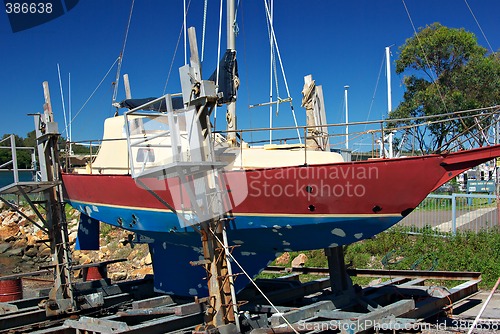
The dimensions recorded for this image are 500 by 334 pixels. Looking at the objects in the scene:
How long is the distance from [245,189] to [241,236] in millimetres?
739

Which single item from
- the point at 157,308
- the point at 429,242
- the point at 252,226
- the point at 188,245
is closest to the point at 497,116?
the point at 252,226

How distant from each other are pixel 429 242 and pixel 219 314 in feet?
25.3

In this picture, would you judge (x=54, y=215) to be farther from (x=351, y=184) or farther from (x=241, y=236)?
(x=351, y=184)

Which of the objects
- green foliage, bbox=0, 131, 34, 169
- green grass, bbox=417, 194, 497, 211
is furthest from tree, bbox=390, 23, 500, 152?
green foliage, bbox=0, 131, 34, 169

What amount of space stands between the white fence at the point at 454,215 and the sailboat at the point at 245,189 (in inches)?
261

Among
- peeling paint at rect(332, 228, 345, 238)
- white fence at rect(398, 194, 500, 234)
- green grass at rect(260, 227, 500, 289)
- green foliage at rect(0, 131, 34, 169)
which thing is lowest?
green grass at rect(260, 227, 500, 289)

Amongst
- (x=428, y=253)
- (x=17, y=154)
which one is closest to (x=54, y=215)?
(x=428, y=253)

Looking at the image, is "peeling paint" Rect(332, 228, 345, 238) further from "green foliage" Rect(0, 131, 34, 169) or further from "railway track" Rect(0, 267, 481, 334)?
"green foliage" Rect(0, 131, 34, 169)

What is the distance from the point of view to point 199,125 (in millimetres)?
6688

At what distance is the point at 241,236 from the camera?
25.1 ft

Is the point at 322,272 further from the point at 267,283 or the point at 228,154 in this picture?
the point at 228,154

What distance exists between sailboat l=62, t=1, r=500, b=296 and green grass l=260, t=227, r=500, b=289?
4.27 m

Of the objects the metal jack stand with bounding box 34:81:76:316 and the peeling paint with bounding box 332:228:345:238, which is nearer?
the peeling paint with bounding box 332:228:345:238

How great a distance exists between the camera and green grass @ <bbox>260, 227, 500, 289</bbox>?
37.2 ft
